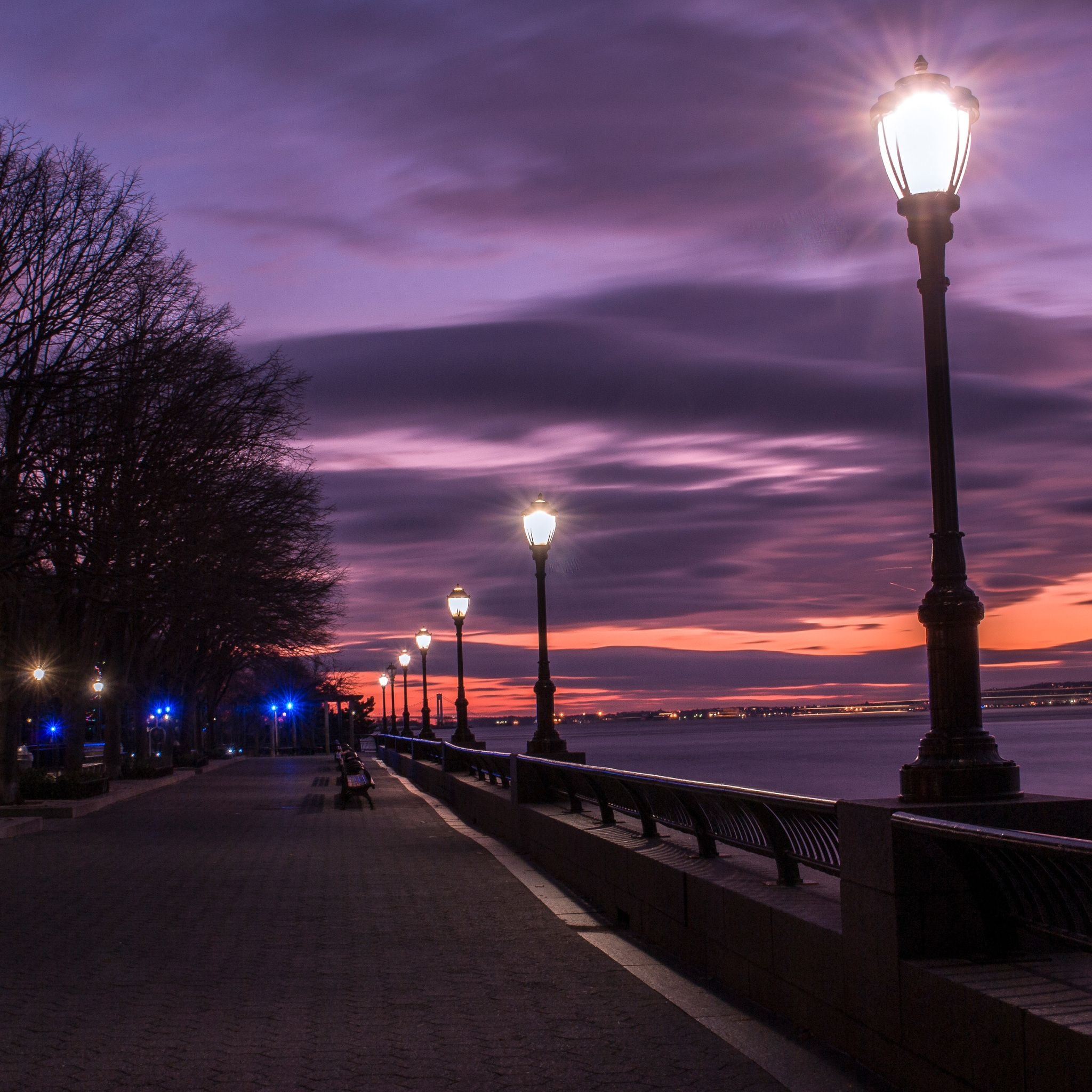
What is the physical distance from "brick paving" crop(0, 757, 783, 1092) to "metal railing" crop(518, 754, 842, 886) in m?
1.11

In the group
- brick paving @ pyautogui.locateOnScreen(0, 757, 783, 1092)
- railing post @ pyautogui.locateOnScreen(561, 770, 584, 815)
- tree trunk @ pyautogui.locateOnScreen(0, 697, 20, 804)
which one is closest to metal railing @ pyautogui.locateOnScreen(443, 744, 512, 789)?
railing post @ pyautogui.locateOnScreen(561, 770, 584, 815)

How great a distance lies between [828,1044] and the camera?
710cm

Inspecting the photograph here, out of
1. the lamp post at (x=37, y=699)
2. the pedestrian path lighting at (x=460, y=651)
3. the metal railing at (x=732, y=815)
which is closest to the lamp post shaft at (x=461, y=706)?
the pedestrian path lighting at (x=460, y=651)

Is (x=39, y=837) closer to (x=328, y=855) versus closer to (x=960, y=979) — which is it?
(x=328, y=855)

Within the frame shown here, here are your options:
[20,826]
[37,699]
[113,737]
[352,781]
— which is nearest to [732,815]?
[20,826]

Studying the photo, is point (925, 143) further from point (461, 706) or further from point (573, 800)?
point (461, 706)

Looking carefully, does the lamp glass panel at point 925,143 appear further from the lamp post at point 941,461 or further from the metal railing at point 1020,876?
the metal railing at point 1020,876

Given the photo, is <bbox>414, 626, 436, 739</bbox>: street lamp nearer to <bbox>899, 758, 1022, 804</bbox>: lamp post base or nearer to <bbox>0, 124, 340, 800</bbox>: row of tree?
<bbox>0, 124, 340, 800</bbox>: row of tree

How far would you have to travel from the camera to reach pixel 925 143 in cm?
741

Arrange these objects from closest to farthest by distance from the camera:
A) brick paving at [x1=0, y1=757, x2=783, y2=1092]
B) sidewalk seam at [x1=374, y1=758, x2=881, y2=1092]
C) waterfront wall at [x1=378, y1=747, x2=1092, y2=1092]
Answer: waterfront wall at [x1=378, y1=747, x2=1092, y2=1092], sidewalk seam at [x1=374, y1=758, x2=881, y2=1092], brick paving at [x1=0, y1=757, x2=783, y2=1092]

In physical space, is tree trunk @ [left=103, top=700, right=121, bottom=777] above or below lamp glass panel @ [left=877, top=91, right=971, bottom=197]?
below

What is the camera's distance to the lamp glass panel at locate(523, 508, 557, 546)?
20078 millimetres

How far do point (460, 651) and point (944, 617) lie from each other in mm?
28675

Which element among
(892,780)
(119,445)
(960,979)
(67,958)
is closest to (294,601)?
(119,445)
